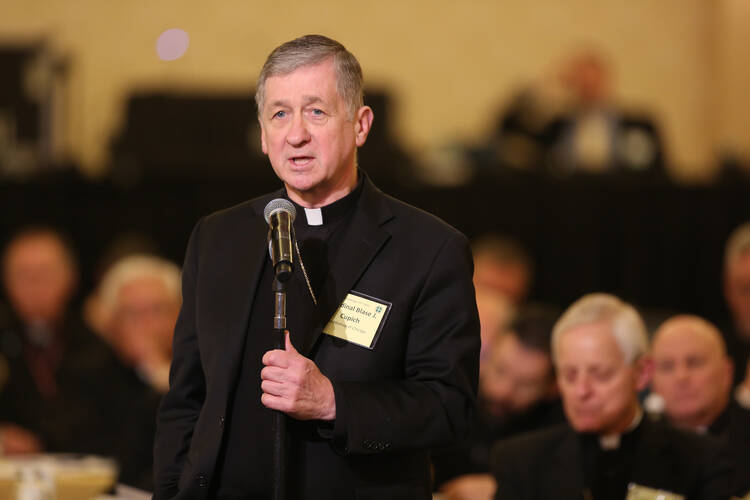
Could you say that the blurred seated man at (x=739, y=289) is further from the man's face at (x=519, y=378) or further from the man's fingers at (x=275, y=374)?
the man's fingers at (x=275, y=374)

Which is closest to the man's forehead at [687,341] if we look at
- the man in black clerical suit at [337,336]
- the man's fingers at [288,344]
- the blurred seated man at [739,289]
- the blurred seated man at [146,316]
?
the blurred seated man at [739,289]

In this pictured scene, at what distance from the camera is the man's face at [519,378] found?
4.65 m

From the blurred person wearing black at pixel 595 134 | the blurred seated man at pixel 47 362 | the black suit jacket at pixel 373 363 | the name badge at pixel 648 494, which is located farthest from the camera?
the blurred person wearing black at pixel 595 134

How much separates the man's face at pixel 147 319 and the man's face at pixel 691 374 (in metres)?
2.33

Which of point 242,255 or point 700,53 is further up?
point 700,53

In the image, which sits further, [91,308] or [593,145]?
[593,145]

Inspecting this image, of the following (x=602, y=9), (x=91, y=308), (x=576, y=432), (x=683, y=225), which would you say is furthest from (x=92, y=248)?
(x=602, y=9)

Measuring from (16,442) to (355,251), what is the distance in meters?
3.78

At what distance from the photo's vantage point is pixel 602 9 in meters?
11.2

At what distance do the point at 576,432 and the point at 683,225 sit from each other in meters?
4.34

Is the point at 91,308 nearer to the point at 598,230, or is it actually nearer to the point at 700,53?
the point at 598,230

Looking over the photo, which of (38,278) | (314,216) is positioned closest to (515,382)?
(314,216)

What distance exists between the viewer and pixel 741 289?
5.32 meters

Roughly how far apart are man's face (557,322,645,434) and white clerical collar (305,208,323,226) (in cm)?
A: 133
